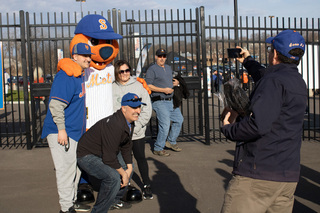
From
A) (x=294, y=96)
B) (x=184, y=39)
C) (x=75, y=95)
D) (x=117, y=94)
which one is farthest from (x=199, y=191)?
(x=184, y=39)

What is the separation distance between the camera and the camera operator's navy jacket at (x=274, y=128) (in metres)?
2.50

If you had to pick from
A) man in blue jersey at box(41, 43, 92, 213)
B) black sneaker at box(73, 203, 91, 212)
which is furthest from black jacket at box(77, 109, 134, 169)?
black sneaker at box(73, 203, 91, 212)

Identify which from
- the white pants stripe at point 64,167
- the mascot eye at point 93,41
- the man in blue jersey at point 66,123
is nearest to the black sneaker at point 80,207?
the man in blue jersey at point 66,123

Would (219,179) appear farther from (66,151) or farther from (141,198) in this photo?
(66,151)

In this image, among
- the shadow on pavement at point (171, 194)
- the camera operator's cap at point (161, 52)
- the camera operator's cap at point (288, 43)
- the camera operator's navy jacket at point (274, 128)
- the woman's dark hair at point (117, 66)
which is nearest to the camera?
the camera operator's navy jacket at point (274, 128)

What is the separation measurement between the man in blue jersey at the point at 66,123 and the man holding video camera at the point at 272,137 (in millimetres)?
2006

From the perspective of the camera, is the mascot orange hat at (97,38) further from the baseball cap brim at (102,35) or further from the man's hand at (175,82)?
the man's hand at (175,82)

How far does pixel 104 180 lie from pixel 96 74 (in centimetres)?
165

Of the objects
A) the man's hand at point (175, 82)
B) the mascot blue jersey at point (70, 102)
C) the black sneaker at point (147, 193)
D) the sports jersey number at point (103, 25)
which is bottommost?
the black sneaker at point (147, 193)

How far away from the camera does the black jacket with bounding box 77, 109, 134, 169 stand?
3.64 m

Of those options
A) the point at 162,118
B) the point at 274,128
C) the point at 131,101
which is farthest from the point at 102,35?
the point at 274,128

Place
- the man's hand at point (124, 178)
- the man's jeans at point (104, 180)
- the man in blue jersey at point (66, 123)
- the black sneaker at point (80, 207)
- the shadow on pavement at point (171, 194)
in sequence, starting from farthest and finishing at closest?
1. the shadow on pavement at point (171, 194)
2. the black sneaker at point (80, 207)
3. the man in blue jersey at point (66, 123)
4. the man's hand at point (124, 178)
5. the man's jeans at point (104, 180)

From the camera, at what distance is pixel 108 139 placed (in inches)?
143

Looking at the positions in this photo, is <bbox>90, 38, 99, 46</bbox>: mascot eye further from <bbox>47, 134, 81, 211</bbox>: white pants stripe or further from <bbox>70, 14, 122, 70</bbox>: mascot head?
<bbox>47, 134, 81, 211</bbox>: white pants stripe
